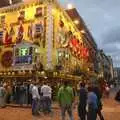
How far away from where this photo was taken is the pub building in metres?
38.7

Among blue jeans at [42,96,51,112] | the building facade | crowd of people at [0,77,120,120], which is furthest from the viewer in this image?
the building facade

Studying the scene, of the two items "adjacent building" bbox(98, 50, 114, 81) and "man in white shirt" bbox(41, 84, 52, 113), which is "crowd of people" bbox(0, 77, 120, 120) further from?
"adjacent building" bbox(98, 50, 114, 81)

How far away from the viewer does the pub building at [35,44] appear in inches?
1523

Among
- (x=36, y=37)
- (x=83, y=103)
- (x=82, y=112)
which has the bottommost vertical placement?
(x=82, y=112)

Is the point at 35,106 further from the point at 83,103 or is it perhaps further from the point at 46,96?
the point at 83,103

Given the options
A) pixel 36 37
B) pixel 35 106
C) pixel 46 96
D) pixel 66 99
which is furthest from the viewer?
pixel 36 37

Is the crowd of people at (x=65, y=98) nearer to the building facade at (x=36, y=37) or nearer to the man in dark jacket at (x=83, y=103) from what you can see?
Result: the man in dark jacket at (x=83, y=103)

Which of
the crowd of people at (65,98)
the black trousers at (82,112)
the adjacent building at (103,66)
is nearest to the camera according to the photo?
the crowd of people at (65,98)

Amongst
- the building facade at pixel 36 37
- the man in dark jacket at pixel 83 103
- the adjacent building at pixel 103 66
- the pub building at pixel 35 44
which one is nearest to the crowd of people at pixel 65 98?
the man in dark jacket at pixel 83 103

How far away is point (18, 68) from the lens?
39406 mm

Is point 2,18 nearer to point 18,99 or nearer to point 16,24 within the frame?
Result: point 16,24

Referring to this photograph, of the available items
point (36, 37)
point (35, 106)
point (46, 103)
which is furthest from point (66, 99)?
point (36, 37)

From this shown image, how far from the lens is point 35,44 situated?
3988 centimetres

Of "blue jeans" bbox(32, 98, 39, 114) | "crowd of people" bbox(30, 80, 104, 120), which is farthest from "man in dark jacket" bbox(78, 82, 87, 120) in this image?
"blue jeans" bbox(32, 98, 39, 114)
